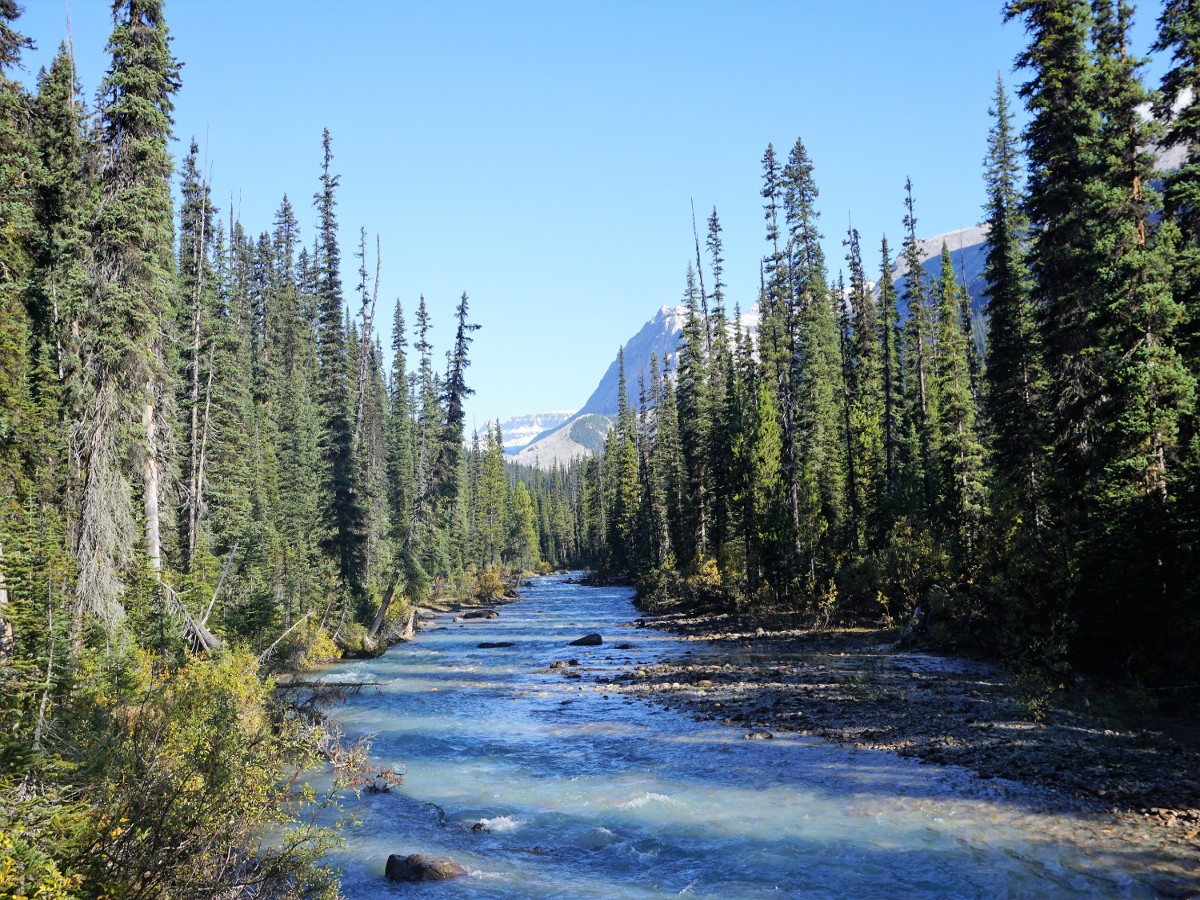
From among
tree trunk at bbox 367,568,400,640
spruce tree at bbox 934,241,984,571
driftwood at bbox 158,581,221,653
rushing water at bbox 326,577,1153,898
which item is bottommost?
rushing water at bbox 326,577,1153,898

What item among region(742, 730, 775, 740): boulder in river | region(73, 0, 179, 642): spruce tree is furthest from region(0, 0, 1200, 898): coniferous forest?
region(742, 730, 775, 740): boulder in river

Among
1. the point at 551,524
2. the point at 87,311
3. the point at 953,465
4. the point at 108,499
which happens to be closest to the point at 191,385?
the point at 87,311

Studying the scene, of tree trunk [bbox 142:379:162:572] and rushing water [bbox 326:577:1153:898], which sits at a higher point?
tree trunk [bbox 142:379:162:572]

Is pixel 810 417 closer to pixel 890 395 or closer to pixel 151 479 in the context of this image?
pixel 890 395

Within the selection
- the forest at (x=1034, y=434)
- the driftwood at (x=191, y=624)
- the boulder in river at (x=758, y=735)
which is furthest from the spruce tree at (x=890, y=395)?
the driftwood at (x=191, y=624)

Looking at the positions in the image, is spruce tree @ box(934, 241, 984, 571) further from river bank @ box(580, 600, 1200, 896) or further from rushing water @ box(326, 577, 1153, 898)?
rushing water @ box(326, 577, 1153, 898)

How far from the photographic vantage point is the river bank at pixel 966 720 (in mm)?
12062

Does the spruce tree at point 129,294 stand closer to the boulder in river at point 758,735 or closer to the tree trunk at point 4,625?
the tree trunk at point 4,625

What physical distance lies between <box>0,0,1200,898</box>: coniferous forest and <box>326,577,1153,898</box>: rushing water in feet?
7.48

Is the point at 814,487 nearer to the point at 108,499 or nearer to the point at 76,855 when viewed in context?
the point at 108,499

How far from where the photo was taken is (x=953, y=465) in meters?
33.5

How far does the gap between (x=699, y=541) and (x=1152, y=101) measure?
40.9 metres

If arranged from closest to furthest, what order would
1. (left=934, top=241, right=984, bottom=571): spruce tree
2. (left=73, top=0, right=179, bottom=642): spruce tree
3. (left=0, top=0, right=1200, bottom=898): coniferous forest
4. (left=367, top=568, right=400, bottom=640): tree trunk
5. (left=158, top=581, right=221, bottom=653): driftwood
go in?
(left=0, top=0, right=1200, bottom=898): coniferous forest
(left=73, top=0, right=179, bottom=642): spruce tree
(left=158, top=581, right=221, bottom=653): driftwood
(left=934, top=241, right=984, bottom=571): spruce tree
(left=367, top=568, right=400, bottom=640): tree trunk

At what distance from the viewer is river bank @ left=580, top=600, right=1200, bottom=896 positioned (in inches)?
475
